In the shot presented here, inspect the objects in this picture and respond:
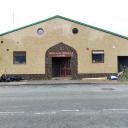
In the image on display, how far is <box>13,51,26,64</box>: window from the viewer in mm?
49906

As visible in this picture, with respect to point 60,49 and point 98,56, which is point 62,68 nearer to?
point 60,49

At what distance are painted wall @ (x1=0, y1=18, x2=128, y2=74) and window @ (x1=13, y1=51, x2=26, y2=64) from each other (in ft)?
1.12

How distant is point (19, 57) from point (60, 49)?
427cm

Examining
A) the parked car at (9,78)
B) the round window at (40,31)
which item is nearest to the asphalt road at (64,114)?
the parked car at (9,78)

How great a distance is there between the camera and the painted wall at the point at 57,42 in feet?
163

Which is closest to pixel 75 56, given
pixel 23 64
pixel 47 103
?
pixel 23 64

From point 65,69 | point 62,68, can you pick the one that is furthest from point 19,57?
point 65,69

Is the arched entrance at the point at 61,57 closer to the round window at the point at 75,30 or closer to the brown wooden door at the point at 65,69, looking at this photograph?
the brown wooden door at the point at 65,69

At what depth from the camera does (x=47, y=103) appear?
57.6 feet

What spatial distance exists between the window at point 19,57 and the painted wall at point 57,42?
1.12 ft

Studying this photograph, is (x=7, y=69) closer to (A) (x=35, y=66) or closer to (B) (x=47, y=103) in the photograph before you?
(A) (x=35, y=66)

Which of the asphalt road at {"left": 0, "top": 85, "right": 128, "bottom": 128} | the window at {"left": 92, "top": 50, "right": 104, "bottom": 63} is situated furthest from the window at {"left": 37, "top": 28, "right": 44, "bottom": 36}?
the asphalt road at {"left": 0, "top": 85, "right": 128, "bottom": 128}

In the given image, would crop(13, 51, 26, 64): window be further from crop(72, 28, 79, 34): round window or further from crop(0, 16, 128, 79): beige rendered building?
crop(72, 28, 79, 34): round window

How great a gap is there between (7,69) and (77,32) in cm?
808
